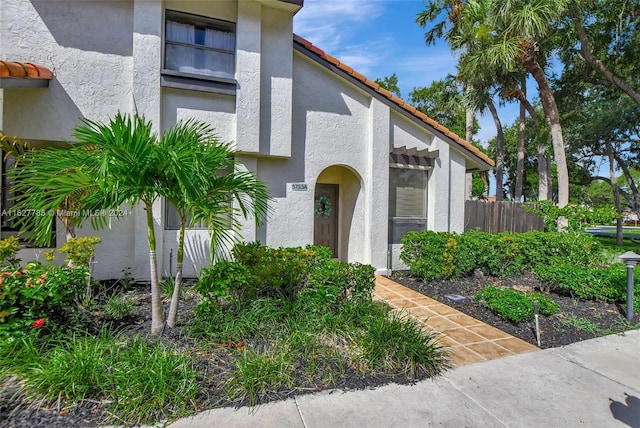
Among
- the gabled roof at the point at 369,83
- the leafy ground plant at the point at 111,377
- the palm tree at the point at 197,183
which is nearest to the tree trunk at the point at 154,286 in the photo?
the palm tree at the point at 197,183

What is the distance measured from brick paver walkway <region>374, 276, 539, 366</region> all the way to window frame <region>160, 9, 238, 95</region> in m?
5.92

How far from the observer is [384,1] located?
9.27m

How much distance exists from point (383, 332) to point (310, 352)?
994 mm

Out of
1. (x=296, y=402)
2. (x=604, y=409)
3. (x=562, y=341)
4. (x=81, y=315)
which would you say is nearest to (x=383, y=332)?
(x=296, y=402)

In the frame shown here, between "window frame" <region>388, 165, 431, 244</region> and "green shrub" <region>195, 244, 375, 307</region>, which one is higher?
"window frame" <region>388, 165, 431, 244</region>

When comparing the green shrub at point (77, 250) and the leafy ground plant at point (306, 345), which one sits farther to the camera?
the green shrub at point (77, 250)

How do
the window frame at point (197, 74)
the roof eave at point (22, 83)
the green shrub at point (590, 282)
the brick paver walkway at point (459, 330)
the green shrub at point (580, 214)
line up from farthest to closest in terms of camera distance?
the green shrub at point (580, 214)
the window frame at point (197, 74)
the green shrub at point (590, 282)
the roof eave at point (22, 83)
the brick paver walkway at point (459, 330)

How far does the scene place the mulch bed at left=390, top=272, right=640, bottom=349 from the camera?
5.16 metres

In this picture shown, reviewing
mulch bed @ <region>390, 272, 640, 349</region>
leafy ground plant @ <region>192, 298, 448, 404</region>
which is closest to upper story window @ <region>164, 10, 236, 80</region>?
leafy ground plant @ <region>192, 298, 448, 404</region>

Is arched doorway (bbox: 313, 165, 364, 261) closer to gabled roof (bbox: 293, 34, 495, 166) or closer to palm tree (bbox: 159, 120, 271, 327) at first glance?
gabled roof (bbox: 293, 34, 495, 166)

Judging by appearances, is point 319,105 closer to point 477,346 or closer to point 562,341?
point 477,346

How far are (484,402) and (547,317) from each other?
3412 millimetres

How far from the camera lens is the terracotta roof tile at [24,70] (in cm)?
519

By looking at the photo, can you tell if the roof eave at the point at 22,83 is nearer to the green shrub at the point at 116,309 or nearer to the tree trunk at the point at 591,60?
the green shrub at the point at 116,309
